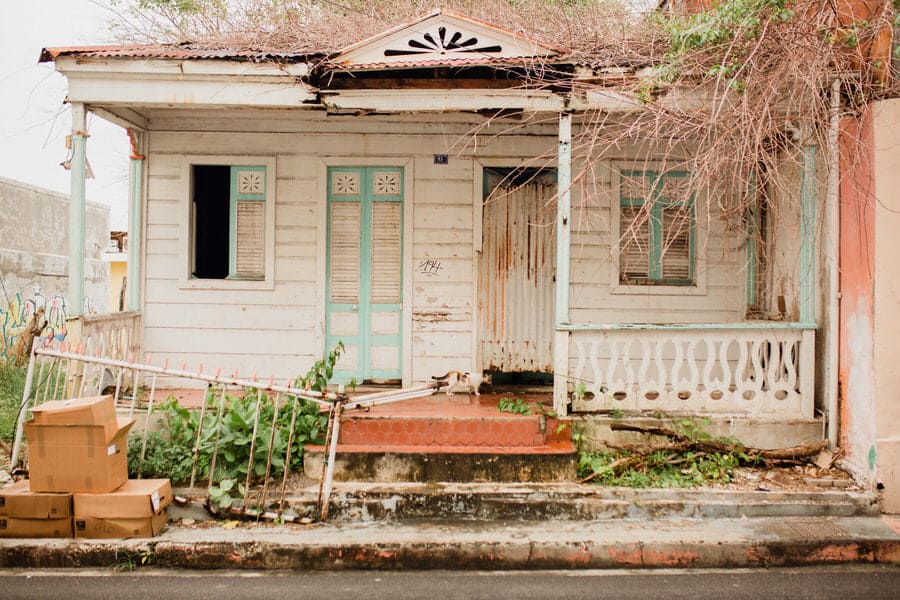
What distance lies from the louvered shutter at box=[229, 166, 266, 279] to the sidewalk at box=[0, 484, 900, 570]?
3.39 metres

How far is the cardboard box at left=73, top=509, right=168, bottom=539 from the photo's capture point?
4.62m

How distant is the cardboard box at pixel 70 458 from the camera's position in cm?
452

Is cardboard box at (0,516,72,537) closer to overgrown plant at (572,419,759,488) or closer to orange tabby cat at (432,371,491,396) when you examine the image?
orange tabby cat at (432,371,491,396)

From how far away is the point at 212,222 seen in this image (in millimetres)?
7672

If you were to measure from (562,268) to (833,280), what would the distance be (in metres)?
2.44

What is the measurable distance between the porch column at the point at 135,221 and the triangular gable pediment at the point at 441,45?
314 cm

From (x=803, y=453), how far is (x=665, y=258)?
2697mm

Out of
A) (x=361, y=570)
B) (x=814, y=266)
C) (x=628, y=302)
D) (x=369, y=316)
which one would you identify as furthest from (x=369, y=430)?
(x=814, y=266)

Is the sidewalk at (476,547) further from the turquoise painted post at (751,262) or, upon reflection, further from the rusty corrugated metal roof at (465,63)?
the rusty corrugated metal roof at (465,63)

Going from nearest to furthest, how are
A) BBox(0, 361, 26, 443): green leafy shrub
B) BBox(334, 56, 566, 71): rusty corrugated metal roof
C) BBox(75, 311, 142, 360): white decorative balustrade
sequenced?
BBox(334, 56, 566, 71): rusty corrugated metal roof < BBox(75, 311, 142, 360): white decorative balustrade < BBox(0, 361, 26, 443): green leafy shrub

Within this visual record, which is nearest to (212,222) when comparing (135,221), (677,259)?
(135,221)

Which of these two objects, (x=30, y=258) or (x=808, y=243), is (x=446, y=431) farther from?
(x=30, y=258)

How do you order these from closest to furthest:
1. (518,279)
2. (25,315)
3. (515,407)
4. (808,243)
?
1. (808,243)
2. (515,407)
3. (518,279)
4. (25,315)

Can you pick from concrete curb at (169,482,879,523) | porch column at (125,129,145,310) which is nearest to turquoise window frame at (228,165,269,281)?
porch column at (125,129,145,310)
